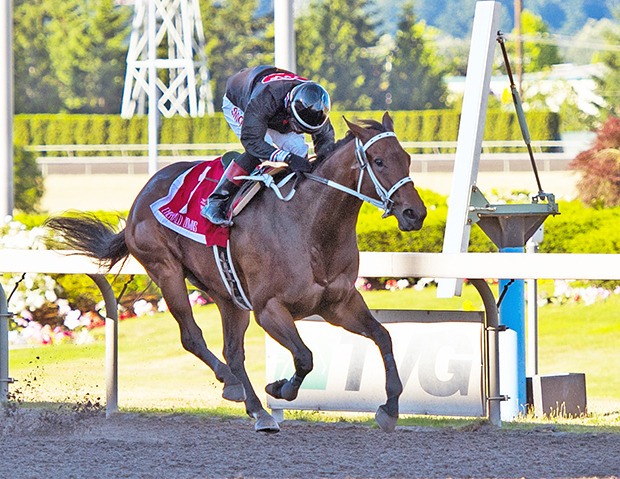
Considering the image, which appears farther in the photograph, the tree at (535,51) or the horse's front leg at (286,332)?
the tree at (535,51)

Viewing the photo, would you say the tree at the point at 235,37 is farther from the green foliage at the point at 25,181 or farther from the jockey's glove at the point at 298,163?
the jockey's glove at the point at 298,163

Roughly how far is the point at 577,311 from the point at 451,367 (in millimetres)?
5673

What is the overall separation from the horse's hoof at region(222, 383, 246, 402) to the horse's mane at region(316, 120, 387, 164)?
110cm

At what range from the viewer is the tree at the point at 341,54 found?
5184 cm

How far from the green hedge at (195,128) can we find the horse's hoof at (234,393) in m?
35.4

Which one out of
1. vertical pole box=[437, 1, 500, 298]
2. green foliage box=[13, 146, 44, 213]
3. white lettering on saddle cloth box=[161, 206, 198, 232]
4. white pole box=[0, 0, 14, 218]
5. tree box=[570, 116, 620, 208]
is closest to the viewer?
white lettering on saddle cloth box=[161, 206, 198, 232]

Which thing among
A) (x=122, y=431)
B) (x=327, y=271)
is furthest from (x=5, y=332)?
(x=327, y=271)

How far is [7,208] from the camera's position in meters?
9.56

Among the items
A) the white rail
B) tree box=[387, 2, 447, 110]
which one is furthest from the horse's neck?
tree box=[387, 2, 447, 110]

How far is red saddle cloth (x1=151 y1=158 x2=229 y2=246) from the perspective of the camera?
5.51 m

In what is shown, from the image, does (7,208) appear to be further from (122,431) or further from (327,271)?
(327,271)

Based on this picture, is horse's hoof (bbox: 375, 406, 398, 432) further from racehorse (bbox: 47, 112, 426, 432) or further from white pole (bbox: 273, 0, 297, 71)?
Answer: white pole (bbox: 273, 0, 297, 71)

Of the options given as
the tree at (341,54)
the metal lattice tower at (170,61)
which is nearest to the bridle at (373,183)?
the metal lattice tower at (170,61)

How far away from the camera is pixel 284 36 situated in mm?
7602
